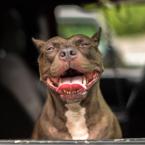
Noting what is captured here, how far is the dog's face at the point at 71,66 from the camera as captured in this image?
4.16 meters

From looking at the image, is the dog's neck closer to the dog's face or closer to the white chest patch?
the white chest patch

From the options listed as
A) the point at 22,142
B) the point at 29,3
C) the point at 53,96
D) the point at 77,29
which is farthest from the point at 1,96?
the point at 77,29

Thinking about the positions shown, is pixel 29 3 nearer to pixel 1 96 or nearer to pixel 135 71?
pixel 1 96

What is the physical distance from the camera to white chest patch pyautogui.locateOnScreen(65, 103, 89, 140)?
457 cm

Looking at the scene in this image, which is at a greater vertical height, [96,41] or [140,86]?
[96,41]

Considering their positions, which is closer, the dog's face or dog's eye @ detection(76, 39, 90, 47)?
the dog's face

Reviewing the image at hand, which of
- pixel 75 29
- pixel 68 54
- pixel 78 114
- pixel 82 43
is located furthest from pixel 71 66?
pixel 75 29

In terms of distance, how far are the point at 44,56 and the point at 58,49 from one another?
128mm

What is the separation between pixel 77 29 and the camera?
8.97 meters

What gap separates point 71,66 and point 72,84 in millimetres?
92

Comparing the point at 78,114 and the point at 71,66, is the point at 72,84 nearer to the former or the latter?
the point at 71,66

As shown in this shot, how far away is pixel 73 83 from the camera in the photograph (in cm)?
416

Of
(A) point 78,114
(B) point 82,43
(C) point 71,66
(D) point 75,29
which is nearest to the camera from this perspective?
(C) point 71,66

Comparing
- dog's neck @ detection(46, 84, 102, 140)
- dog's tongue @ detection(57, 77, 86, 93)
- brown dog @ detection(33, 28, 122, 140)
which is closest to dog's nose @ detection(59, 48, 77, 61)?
brown dog @ detection(33, 28, 122, 140)
